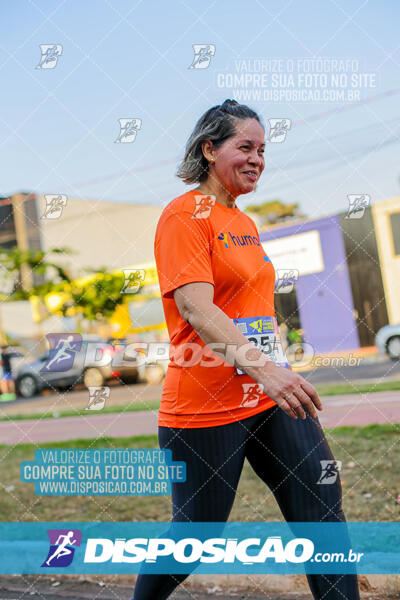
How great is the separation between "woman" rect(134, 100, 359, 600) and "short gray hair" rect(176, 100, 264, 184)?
0.02 metres

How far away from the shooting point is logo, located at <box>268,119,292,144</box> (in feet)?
11.3

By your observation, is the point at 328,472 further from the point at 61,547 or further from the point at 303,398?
the point at 61,547

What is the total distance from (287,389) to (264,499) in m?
2.84

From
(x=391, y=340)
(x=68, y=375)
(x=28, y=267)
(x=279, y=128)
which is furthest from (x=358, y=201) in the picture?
(x=28, y=267)

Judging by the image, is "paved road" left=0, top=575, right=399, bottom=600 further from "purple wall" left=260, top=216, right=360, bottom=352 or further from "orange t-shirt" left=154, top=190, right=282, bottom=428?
"purple wall" left=260, top=216, right=360, bottom=352

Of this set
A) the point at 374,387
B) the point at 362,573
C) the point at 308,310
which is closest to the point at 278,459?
the point at 362,573

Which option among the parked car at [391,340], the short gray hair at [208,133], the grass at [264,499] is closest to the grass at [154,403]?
the grass at [264,499]

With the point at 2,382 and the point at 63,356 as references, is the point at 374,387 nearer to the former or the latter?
the point at 63,356

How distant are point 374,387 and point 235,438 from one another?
8862 mm

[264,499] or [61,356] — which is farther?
[61,356]

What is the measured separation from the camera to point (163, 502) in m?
4.79

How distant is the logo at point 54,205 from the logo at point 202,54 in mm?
1194

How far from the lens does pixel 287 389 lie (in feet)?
6.23

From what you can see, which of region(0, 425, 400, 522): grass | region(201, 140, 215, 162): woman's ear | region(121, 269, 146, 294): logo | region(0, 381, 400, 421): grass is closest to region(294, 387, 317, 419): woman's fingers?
region(201, 140, 215, 162): woman's ear
